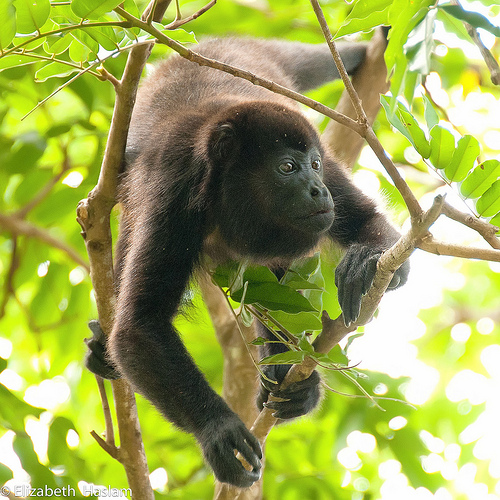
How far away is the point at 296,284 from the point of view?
81.4 inches

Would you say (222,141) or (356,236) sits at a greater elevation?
(222,141)

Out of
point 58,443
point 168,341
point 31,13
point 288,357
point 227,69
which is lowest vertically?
point 58,443

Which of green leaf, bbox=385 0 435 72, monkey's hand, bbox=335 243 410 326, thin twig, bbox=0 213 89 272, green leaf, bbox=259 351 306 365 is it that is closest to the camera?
green leaf, bbox=385 0 435 72

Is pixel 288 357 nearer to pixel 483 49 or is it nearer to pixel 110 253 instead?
pixel 110 253

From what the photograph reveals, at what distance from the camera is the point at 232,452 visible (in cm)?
222

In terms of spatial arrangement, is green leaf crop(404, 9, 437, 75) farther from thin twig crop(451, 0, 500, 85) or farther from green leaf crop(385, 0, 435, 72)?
thin twig crop(451, 0, 500, 85)

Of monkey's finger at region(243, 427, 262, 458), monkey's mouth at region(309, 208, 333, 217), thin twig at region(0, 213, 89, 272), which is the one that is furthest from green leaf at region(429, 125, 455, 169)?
thin twig at region(0, 213, 89, 272)

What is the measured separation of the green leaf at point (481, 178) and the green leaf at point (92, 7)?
0.90 m

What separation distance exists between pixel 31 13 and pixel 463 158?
1.04m

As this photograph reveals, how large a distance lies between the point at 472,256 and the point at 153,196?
1440 millimetres

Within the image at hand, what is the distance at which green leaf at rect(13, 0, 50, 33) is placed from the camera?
4.81ft

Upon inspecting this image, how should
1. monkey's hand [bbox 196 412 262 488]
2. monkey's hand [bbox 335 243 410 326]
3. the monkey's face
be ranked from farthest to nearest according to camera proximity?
1. the monkey's face
2. monkey's hand [bbox 196 412 262 488]
3. monkey's hand [bbox 335 243 410 326]

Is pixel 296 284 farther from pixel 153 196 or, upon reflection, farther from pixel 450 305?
pixel 450 305

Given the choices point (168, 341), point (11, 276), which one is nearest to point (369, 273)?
point (168, 341)
